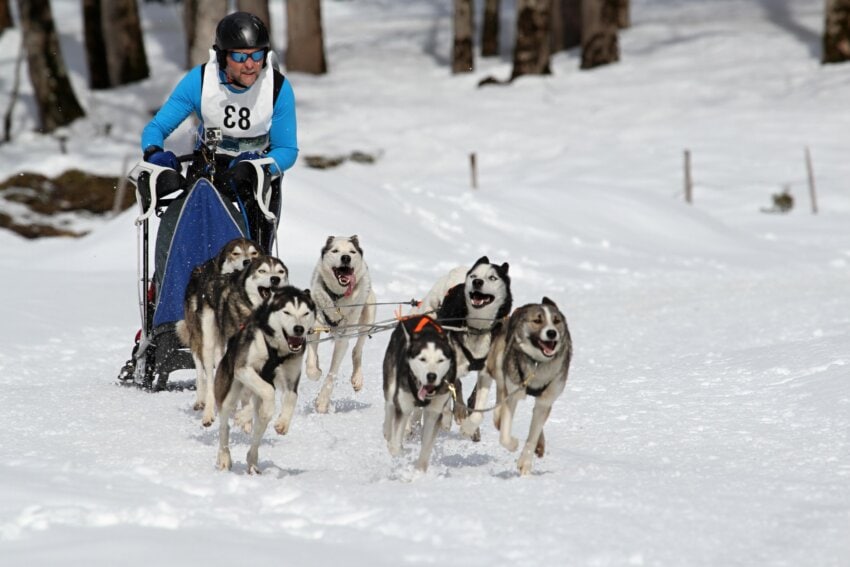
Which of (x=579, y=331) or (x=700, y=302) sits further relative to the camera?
(x=700, y=302)

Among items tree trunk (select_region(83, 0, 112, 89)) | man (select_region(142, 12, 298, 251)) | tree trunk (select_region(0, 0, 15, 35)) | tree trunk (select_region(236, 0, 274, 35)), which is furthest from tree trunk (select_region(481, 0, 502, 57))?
man (select_region(142, 12, 298, 251))

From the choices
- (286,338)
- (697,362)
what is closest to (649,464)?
(286,338)

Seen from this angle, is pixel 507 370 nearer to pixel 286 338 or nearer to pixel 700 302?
pixel 286 338

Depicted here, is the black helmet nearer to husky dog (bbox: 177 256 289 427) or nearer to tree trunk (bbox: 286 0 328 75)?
husky dog (bbox: 177 256 289 427)

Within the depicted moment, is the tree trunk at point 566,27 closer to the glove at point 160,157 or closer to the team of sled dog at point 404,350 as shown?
the glove at point 160,157

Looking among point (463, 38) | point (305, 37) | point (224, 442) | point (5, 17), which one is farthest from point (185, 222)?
point (5, 17)

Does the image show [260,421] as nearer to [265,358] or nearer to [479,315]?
[265,358]

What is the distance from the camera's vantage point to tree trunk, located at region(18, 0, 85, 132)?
75.1ft

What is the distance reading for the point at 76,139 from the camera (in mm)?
23984

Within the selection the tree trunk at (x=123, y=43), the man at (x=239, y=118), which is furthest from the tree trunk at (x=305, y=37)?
the man at (x=239, y=118)

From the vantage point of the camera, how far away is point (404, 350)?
5820 millimetres

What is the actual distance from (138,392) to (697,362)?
150 inches

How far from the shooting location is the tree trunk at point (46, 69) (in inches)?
901

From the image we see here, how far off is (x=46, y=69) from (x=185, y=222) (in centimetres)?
1725
